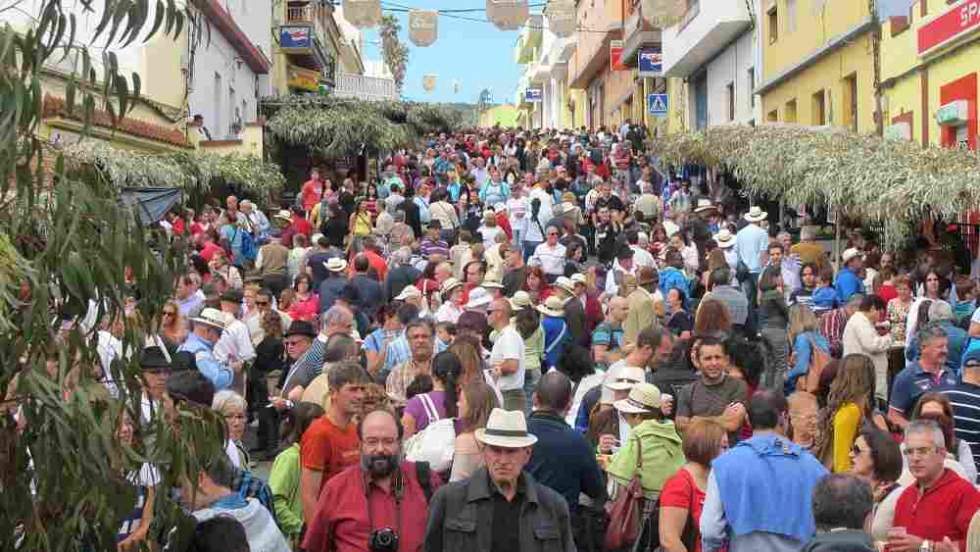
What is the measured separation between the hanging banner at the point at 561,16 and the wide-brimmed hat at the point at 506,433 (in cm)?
3529

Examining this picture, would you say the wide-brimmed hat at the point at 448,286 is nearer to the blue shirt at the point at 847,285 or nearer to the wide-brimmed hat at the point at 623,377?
the blue shirt at the point at 847,285

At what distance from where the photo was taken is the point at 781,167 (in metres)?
23.6

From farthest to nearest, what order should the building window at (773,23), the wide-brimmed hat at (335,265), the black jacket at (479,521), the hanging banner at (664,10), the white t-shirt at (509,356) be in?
the building window at (773,23) < the hanging banner at (664,10) < the wide-brimmed hat at (335,265) < the white t-shirt at (509,356) < the black jacket at (479,521)

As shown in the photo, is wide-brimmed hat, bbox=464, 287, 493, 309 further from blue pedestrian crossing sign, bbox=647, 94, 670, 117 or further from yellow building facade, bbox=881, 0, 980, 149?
blue pedestrian crossing sign, bbox=647, 94, 670, 117

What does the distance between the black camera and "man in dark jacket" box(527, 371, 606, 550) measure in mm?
1292

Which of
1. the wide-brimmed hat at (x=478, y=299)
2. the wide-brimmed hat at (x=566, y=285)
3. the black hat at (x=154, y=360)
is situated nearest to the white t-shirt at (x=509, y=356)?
the wide-brimmed hat at (x=478, y=299)

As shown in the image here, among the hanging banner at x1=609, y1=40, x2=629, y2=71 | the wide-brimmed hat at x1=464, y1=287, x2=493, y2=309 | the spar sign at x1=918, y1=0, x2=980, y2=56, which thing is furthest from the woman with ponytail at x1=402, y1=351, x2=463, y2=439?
the hanging banner at x1=609, y1=40, x2=629, y2=71

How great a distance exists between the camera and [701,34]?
132 feet

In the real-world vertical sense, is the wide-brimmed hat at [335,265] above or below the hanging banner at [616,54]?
below

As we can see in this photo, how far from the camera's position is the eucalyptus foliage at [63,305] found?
158 inches

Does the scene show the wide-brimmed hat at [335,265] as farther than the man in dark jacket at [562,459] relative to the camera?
Yes

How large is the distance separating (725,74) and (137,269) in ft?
128

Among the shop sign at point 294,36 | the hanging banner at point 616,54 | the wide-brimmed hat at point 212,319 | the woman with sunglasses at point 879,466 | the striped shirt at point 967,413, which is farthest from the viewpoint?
the hanging banner at point 616,54

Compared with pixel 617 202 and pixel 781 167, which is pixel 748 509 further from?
pixel 617 202
